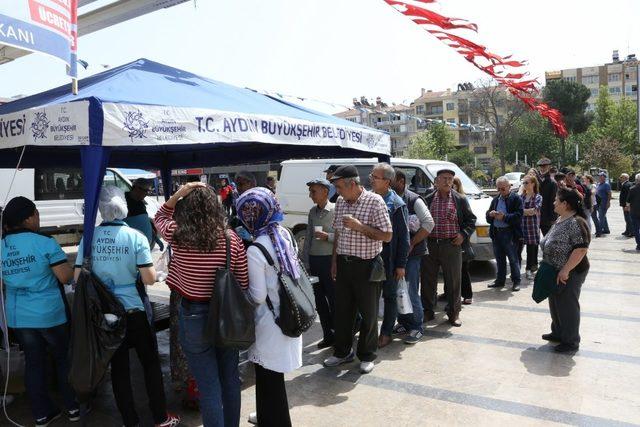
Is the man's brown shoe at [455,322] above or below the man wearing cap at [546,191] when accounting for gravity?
below

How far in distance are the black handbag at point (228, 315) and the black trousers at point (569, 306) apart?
3.35 meters

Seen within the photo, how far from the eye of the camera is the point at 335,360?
4.56 meters

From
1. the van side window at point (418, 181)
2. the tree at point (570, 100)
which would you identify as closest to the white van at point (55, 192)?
the van side window at point (418, 181)

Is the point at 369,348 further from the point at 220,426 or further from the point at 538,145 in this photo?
the point at 538,145

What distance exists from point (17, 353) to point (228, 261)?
98.2 inches

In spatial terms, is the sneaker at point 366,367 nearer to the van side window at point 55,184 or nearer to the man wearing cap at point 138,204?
the man wearing cap at point 138,204

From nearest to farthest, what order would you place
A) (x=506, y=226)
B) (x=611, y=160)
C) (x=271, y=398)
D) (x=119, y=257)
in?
(x=271, y=398) < (x=119, y=257) < (x=506, y=226) < (x=611, y=160)

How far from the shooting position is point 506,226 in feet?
23.4

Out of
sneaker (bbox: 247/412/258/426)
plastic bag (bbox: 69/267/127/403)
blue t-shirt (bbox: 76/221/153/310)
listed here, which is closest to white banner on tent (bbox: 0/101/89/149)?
blue t-shirt (bbox: 76/221/153/310)

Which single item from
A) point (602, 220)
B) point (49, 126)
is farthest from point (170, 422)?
point (602, 220)

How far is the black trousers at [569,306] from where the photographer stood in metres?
4.64

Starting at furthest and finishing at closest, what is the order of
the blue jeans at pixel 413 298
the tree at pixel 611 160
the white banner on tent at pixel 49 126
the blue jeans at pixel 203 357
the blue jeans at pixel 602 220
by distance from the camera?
the tree at pixel 611 160, the blue jeans at pixel 602 220, the blue jeans at pixel 413 298, the white banner on tent at pixel 49 126, the blue jeans at pixel 203 357

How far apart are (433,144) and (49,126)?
55433 millimetres

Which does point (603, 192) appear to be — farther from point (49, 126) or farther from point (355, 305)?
point (49, 126)
